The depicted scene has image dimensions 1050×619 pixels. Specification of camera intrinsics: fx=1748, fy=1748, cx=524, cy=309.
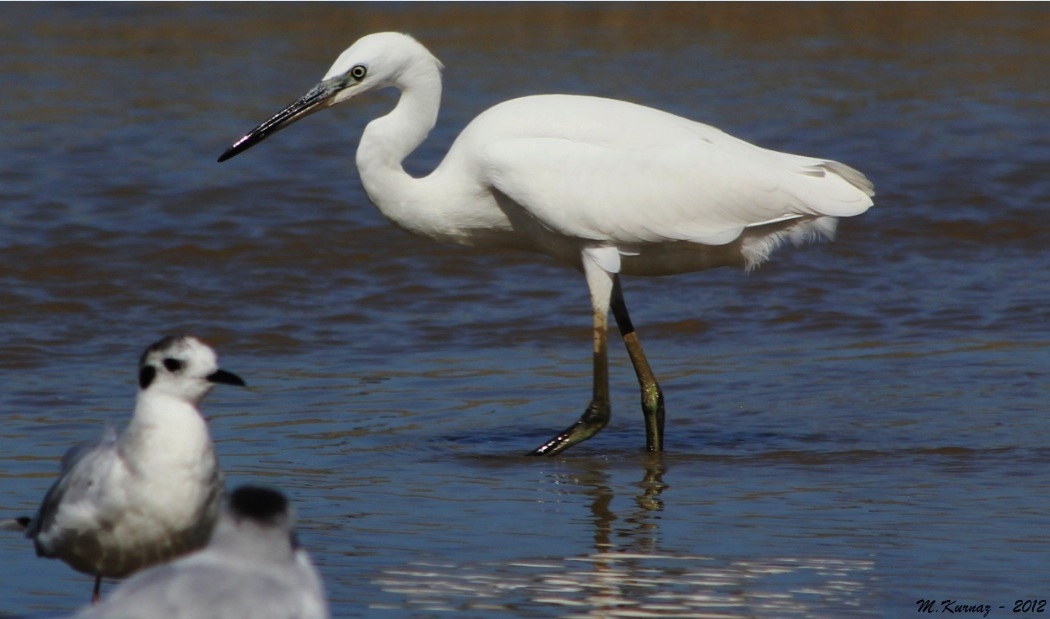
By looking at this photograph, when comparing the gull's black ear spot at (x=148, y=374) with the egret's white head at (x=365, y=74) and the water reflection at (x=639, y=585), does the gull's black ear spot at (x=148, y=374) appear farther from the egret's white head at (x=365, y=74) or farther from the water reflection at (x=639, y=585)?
the egret's white head at (x=365, y=74)

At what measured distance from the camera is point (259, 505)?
11.8 feet

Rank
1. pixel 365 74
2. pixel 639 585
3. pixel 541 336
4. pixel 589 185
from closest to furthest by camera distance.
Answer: pixel 639 585 < pixel 589 185 < pixel 365 74 < pixel 541 336

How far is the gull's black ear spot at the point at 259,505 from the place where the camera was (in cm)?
359

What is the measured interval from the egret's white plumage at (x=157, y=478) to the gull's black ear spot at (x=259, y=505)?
78 cm

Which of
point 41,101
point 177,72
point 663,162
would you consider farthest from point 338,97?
point 177,72

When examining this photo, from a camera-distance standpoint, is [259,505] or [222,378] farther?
→ [222,378]

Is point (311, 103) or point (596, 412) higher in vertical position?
point (311, 103)

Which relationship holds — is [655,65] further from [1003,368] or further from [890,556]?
[890,556]

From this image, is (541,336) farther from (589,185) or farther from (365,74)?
(365,74)

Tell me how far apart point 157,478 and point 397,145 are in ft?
10.1

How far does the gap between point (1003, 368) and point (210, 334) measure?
3992mm

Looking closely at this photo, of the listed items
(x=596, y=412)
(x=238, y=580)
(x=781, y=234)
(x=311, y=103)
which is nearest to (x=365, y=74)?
(x=311, y=103)

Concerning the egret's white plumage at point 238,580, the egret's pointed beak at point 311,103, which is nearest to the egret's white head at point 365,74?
the egret's pointed beak at point 311,103

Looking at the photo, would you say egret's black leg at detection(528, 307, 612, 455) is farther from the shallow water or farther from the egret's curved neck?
the egret's curved neck
